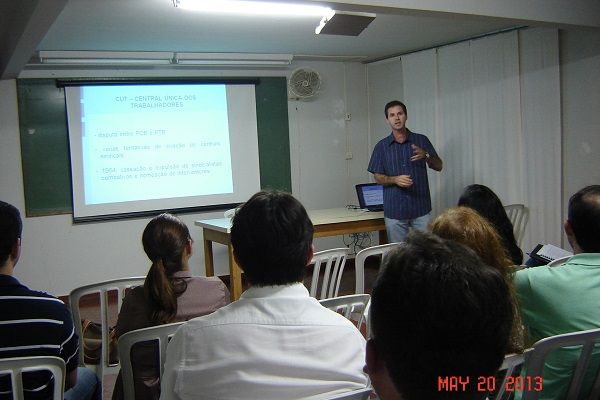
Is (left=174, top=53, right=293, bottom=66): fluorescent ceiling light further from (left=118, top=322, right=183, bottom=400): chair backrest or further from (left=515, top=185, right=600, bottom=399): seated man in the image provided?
(left=515, top=185, right=600, bottom=399): seated man

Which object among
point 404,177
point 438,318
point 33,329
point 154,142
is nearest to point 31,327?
point 33,329

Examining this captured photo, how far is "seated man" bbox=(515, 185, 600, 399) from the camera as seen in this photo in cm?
138

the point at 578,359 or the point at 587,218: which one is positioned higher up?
the point at 587,218

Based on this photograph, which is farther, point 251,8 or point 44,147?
point 44,147

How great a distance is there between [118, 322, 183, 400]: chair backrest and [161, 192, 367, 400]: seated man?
1.38 feet

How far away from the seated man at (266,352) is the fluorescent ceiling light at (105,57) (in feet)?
13.1

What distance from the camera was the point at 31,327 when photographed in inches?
58.7

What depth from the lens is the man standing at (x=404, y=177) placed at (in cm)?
415

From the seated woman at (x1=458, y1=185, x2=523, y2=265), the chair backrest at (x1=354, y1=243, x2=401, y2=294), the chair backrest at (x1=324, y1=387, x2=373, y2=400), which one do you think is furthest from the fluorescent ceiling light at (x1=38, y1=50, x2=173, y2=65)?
the chair backrest at (x1=324, y1=387, x2=373, y2=400)

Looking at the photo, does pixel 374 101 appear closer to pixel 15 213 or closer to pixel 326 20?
pixel 326 20

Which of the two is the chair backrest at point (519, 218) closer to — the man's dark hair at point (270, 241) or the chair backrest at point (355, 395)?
the man's dark hair at point (270, 241)

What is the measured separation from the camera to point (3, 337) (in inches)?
57.9

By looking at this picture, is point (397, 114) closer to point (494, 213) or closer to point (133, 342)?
point (494, 213)

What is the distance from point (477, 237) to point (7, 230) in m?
1.50
